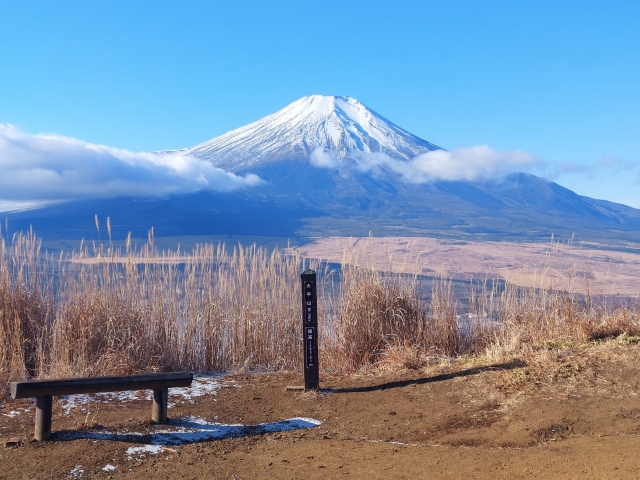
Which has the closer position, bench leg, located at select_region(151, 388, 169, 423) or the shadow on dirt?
bench leg, located at select_region(151, 388, 169, 423)

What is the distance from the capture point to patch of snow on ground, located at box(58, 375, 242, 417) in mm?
6475

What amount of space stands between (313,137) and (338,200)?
95.4 ft

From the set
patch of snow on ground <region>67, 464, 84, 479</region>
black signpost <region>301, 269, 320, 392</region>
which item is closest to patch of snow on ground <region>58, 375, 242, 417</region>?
black signpost <region>301, 269, 320, 392</region>

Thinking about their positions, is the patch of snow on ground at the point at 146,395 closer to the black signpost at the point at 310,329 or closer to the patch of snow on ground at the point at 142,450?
the black signpost at the point at 310,329

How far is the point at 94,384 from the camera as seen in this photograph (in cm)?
547

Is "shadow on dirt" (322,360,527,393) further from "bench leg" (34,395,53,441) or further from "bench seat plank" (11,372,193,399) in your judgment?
"bench leg" (34,395,53,441)

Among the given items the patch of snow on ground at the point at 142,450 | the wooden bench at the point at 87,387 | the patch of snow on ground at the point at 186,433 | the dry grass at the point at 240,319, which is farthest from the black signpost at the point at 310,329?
the patch of snow on ground at the point at 142,450

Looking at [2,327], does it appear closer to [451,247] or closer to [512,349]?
[512,349]

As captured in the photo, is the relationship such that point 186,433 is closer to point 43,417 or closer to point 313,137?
point 43,417

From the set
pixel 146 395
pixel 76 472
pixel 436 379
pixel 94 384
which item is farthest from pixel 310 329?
pixel 76 472

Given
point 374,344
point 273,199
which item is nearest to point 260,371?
point 374,344

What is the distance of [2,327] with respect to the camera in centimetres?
756

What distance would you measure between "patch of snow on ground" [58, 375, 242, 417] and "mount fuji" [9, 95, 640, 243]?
57658 millimetres

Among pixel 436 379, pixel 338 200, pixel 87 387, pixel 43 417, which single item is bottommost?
pixel 436 379
